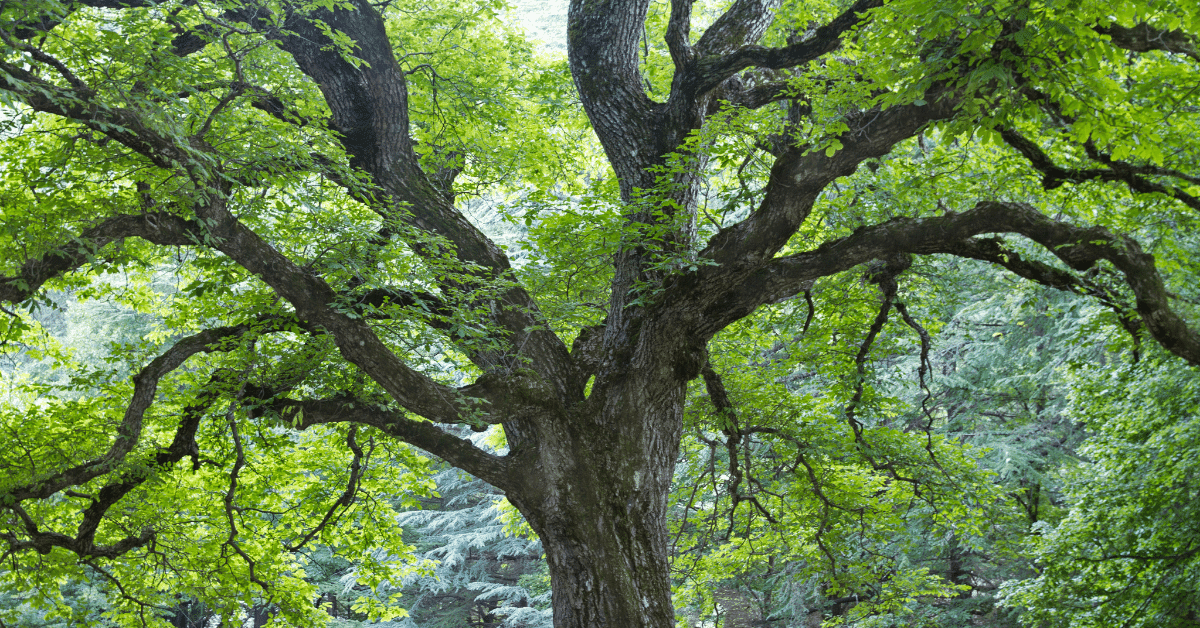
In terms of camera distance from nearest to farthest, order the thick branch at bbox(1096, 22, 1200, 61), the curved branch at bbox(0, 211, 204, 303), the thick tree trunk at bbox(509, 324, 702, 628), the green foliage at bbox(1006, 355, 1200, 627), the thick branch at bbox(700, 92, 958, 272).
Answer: the thick branch at bbox(1096, 22, 1200, 61) < the curved branch at bbox(0, 211, 204, 303) < the thick branch at bbox(700, 92, 958, 272) < the thick tree trunk at bbox(509, 324, 702, 628) < the green foliage at bbox(1006, 355, 1200, 627)

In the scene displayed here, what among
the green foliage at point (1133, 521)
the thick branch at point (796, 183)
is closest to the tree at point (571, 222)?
the thick branch at point (796, 183)

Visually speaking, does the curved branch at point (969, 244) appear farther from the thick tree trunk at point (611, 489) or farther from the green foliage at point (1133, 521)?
the green foliage at point (1133, 521)

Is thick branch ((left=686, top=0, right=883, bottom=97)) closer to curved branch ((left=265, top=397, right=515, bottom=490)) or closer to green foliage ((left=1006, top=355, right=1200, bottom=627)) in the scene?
curved branch ((left=265, top=397, right=515, bottom=490))

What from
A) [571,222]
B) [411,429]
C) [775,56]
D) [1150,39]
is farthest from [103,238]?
[1150,39]

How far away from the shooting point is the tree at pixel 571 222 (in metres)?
3.87

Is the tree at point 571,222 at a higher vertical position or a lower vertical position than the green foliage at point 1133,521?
higher

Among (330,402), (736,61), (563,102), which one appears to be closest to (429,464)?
(330,402)

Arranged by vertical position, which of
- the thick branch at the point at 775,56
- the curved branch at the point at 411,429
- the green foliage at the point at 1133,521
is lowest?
the green foliage at the point at 1133,521

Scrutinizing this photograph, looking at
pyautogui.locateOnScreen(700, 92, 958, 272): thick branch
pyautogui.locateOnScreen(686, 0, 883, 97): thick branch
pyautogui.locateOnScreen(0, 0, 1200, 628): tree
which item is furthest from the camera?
pyautogui.locateOnScreen(686, 0, 883, 97): thick branch

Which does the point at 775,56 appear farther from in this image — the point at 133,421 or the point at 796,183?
the point at 133,421

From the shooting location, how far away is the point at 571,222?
518 cm

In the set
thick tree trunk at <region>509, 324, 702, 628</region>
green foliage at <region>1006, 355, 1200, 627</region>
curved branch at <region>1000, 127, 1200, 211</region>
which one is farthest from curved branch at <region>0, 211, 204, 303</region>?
green foliage at <region>1006, 355, 1200, 627</region>

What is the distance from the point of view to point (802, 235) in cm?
660

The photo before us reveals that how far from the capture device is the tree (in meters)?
3.87
